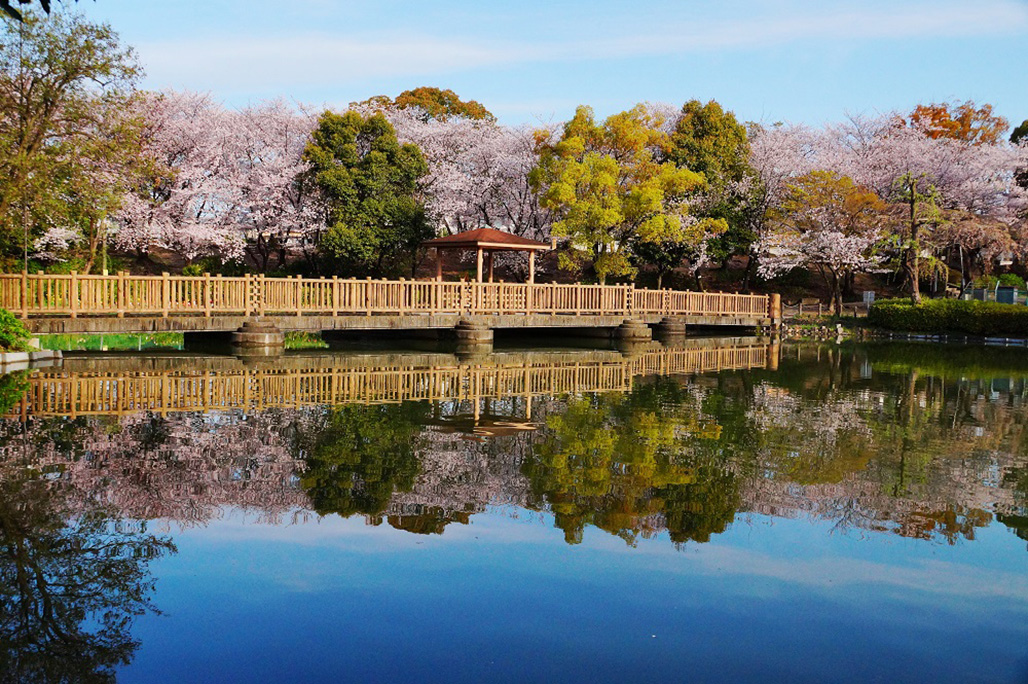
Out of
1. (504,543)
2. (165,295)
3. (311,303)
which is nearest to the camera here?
(504,543)

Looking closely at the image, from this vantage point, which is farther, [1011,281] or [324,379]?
[1011,281]

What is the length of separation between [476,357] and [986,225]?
79.6 ft

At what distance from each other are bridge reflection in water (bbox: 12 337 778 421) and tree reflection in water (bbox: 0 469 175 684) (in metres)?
5.45

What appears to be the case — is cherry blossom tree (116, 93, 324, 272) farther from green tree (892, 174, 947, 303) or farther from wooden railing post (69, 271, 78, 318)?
green tree (892, 174, 947, 303)

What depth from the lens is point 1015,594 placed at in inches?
230

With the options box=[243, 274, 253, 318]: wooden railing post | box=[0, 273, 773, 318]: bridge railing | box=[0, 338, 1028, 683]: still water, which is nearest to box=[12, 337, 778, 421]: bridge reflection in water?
box=[0, 338, 1028, 683]: still water

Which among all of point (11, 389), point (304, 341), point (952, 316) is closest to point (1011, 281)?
point (952, 316)

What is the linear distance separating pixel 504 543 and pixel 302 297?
18.1m

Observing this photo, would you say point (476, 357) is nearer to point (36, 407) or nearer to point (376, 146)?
point (36, 407)

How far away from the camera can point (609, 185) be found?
33406 millimetres

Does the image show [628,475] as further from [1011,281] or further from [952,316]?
[1011,281]

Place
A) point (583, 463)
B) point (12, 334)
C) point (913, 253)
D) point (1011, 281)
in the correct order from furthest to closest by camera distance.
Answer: point (1011, 281), point (913, 253), point (12, 334), point (583, 463)

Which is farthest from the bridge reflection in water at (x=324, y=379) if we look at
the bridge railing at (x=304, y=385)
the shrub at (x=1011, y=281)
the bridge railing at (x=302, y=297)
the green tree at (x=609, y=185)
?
the shrub at (x=1011, y=281)

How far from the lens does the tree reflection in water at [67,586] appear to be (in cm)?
462
